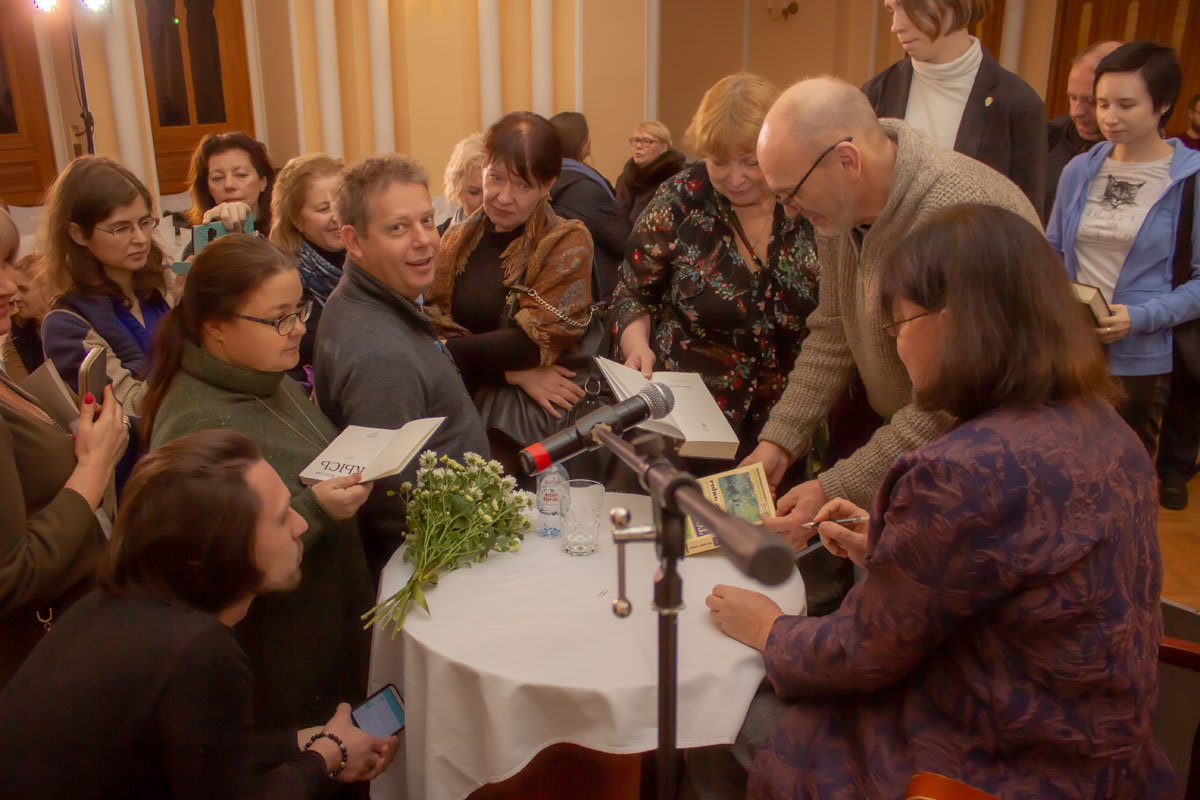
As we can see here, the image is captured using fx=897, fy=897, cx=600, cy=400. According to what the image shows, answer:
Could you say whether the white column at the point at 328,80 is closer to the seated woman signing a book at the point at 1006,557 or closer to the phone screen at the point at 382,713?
the phone screen at the point at 382,713

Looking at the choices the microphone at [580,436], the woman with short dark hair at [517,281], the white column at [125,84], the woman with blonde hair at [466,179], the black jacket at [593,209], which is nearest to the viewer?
the microphone at [580,436]

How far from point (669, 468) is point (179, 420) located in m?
1.28

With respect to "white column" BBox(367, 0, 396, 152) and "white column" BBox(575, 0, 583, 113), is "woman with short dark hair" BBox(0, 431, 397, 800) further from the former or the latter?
"white column" BBox(575, 0, 583, 113)

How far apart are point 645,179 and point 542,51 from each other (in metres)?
1.73

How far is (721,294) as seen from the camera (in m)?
2.64

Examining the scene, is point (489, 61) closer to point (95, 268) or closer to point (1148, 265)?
point (95, 268)

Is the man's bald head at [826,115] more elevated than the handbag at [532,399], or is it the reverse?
the man's bald head at [826,115]

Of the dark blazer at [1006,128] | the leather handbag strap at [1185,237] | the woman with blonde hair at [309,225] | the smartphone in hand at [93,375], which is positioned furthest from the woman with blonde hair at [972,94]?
the smartphone in hand at [93,375]

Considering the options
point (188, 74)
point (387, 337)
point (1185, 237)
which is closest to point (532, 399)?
point (387, 337)

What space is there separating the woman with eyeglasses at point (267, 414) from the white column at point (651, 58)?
17.1 feet

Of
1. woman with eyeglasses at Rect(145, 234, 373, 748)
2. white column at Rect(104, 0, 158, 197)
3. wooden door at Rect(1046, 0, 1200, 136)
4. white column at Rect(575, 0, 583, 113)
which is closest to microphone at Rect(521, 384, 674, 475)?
woman with eyeglasses at Rect(145, 234, 373, 748)

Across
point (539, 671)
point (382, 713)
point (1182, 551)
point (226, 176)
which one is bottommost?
point (1182, 551)

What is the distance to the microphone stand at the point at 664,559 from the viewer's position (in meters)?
1.13

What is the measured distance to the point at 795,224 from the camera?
8.64ft
